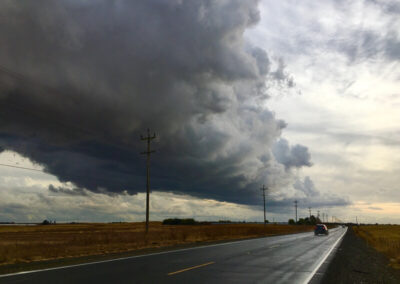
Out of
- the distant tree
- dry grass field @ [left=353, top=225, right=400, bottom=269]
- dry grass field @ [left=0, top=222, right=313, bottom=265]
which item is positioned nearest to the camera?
dry grass field @ [left=0, top=222, right=313, bottom=265]

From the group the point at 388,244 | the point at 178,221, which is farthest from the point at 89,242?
the point at 178,221

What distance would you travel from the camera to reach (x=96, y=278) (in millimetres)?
10234

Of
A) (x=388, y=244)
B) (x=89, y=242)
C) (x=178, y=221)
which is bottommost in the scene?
(x=178, y=221)

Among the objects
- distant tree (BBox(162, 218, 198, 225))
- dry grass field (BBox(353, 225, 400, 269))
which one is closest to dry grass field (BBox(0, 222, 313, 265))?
dry grass field (BBox(353, 225, 400, 269))

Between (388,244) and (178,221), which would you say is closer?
(388,244)

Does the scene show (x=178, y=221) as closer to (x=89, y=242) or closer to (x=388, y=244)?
(x=388, y=244)

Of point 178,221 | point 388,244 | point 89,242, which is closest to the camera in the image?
point 89,242

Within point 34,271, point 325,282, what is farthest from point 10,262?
point 325,282

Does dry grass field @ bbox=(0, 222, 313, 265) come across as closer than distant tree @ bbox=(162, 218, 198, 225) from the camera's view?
Yes

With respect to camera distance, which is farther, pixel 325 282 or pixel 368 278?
pixel 368 278

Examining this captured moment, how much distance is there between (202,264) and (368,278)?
6.14 m

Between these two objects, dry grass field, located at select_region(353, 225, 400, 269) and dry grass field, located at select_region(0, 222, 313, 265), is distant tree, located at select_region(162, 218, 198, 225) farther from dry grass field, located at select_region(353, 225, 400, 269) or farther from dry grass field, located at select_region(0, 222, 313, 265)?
dry grass field, located at select_region(0, 222, 313, 265)

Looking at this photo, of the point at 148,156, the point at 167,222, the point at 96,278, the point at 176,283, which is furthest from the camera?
the point at 167,222

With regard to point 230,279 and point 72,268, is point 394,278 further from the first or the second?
point 72,268
